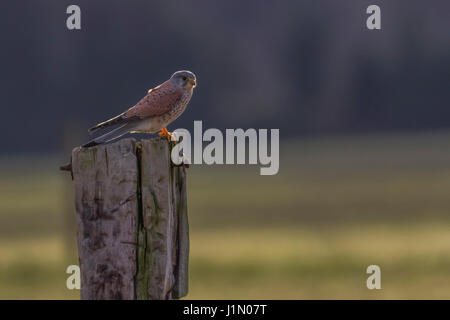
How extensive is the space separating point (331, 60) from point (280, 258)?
138 feet

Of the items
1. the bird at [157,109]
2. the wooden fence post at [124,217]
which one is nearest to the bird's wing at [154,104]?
the bird at [157,109]

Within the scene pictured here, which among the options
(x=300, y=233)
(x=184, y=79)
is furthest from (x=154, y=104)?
(x=300, y=233)

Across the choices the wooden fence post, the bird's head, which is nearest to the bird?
the bird's head

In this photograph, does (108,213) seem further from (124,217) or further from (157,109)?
(157,109)

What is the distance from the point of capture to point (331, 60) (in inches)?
2216

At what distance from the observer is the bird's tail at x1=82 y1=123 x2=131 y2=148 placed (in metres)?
4.26

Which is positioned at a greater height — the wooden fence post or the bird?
the bird

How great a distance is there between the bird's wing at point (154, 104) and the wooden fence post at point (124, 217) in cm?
98

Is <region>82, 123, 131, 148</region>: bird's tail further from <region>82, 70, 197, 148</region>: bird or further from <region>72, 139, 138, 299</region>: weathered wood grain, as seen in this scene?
<region>72, 139, 138, 299</region>: weathered wood grain

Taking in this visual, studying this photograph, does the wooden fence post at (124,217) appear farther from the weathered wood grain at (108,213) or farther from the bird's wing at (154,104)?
the bird's wing at (154,104)

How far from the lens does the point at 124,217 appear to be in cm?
408

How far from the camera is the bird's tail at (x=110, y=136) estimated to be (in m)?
4.26

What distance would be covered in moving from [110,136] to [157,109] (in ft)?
2.67

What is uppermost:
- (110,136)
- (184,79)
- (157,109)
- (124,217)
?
(184,79)
